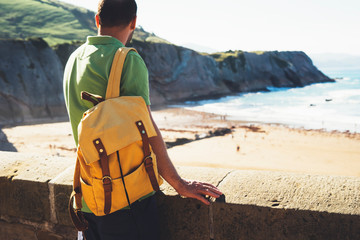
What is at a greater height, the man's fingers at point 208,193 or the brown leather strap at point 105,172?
the brown leather strap at point 105,172

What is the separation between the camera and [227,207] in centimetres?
152

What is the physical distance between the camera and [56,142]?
13.1 metres

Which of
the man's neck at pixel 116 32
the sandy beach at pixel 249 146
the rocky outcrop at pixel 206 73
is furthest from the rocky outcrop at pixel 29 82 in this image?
the man's neck at pixel 116 32

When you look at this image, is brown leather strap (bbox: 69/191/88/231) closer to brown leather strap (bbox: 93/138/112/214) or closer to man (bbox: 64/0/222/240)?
man (bbox: 64/0/222/240)

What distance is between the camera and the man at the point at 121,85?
4.15 ft

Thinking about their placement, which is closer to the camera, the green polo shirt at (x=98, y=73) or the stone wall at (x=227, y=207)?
the green polo shirt at (x=98, y=73)

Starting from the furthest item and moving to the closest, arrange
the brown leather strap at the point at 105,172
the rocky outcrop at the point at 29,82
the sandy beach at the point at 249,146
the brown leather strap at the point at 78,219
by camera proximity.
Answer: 1. the rocky outcrop at the point at 29,82
2. the sandy beach at the point at 249,146
3. the brown leather strap at the point at 78,219
4. the brown leather strap at the point at 105,172

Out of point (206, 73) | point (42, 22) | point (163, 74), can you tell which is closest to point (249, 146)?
point (163, 74)

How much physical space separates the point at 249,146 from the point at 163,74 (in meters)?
23.0

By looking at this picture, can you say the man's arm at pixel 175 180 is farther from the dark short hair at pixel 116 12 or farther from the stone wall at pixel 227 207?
the dark short hair at pixel 116 12

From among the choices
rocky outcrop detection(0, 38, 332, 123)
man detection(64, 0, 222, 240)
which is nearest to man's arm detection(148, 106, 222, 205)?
man detection(64, 0, 222, 240)

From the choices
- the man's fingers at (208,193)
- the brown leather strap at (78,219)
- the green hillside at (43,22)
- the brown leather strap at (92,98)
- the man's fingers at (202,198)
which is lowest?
the brown leather strap at (78,219)

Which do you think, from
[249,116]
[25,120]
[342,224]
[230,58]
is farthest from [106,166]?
[230,58]

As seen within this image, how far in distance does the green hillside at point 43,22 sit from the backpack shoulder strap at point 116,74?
185ft
